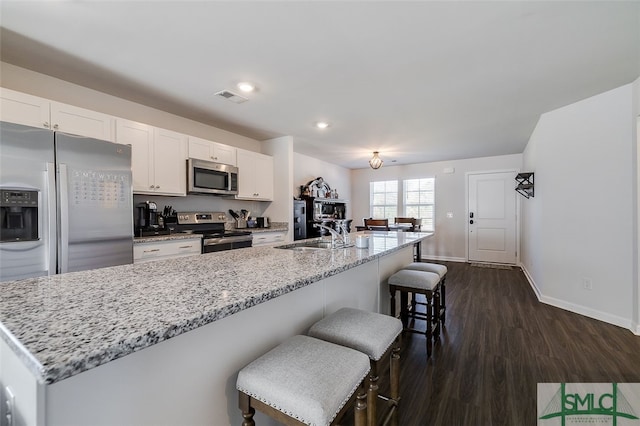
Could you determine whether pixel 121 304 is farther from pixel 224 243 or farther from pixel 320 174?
pixel 320 174

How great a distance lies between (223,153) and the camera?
12.4 feet

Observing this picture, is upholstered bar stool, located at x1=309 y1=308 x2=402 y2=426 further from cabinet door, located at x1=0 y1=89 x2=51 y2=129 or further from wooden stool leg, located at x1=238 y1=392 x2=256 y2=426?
cabinet door, located at x1=0 y1=89 x2=51 y2=129

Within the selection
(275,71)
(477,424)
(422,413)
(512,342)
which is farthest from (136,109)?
(512,342)

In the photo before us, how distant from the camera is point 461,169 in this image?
6.38 metres

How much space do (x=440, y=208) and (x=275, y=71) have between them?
547cm

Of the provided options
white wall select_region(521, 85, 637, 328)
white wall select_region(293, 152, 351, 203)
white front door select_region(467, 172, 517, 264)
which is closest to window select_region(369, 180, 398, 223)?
white wall select_region(293, 152, 351, 203)

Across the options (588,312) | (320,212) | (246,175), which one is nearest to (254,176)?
(246,175)

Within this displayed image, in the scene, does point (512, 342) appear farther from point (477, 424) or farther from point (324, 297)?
point (324, 297)

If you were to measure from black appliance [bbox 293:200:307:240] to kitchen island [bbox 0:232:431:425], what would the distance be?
10.5 ft

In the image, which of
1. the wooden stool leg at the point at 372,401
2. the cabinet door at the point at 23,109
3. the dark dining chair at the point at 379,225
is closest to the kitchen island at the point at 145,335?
the wooden stool leg at the point at 372,401

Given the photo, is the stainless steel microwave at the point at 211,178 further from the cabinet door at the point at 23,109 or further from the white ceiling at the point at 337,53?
A: the cabinet door at the point at 23,109

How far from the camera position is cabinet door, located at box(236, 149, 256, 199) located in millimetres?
4031

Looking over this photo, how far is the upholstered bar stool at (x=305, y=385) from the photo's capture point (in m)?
0.84

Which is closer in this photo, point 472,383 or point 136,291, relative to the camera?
point 136,291
